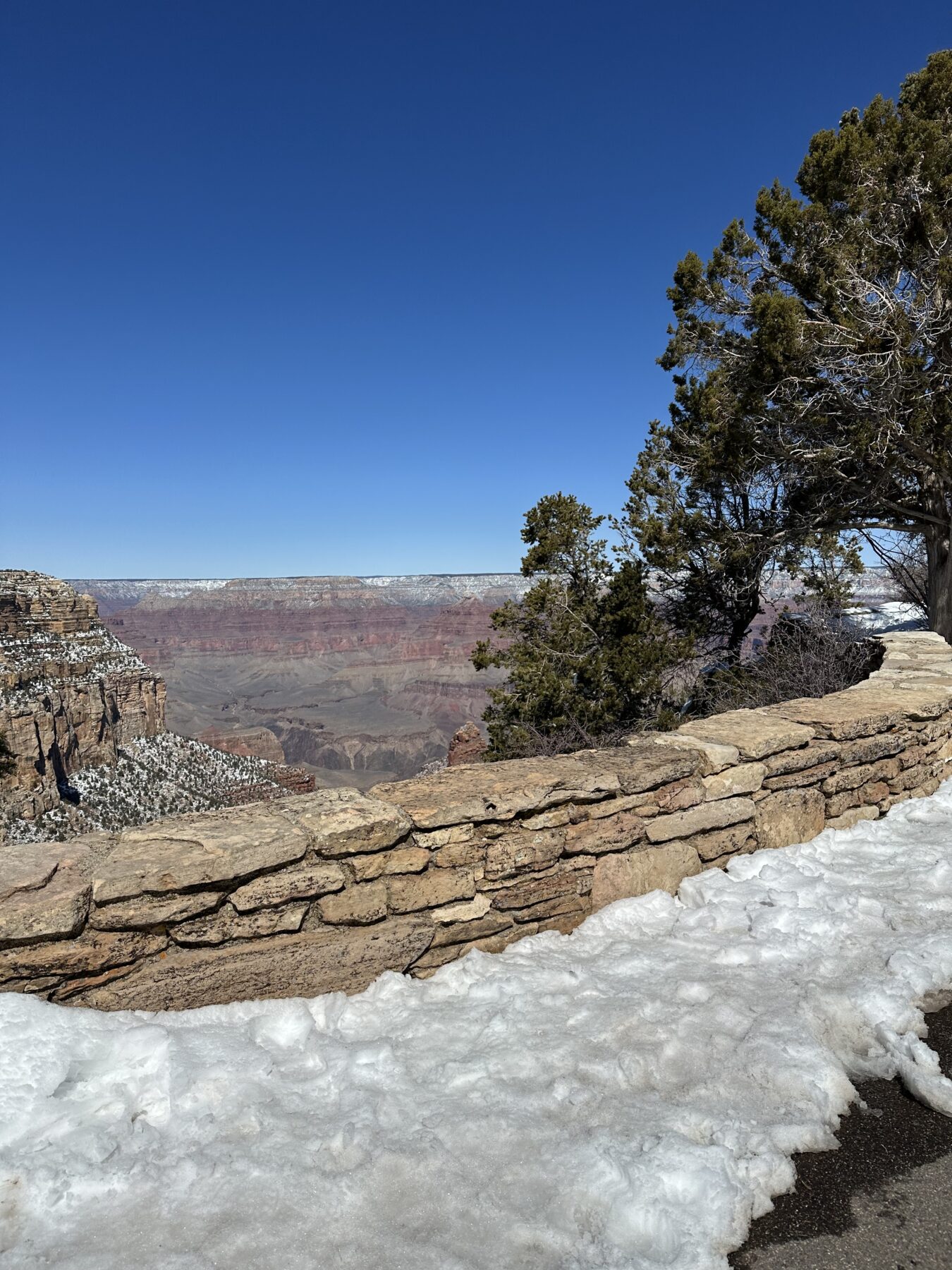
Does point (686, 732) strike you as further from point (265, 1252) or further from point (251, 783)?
point (251, 783)

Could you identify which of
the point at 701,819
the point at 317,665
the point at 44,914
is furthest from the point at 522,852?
the point at 317,665

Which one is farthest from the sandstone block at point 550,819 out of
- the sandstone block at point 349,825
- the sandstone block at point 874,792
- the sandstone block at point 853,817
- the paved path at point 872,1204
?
the sandstone block at point 874,792

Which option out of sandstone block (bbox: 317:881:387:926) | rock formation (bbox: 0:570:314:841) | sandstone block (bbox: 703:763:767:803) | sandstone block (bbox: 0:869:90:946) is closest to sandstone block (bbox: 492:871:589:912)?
sandstone block (bbox: 317:881:387:926)

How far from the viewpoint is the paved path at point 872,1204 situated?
1674 millimetres

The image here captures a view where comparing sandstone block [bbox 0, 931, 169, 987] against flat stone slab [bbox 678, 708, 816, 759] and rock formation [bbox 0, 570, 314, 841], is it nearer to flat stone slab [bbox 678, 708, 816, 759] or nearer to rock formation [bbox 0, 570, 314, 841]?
flat stone slab [bbox 678, 708, 816, 759]

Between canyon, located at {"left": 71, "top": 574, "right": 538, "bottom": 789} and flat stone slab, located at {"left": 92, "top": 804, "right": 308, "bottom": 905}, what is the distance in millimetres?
63335

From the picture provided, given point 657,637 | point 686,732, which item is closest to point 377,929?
point 686,732

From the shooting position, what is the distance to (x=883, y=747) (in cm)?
450

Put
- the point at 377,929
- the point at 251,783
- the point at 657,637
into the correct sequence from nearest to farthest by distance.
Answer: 1. the point at 377,929
2. the point at 657,637
3. the point at 251,783

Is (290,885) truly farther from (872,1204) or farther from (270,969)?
(872,1204)

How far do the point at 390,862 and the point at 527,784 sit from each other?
2.50 ft

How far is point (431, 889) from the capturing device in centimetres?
301

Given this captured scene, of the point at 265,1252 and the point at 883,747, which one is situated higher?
the point at 883,747

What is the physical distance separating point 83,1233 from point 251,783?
4620cm
